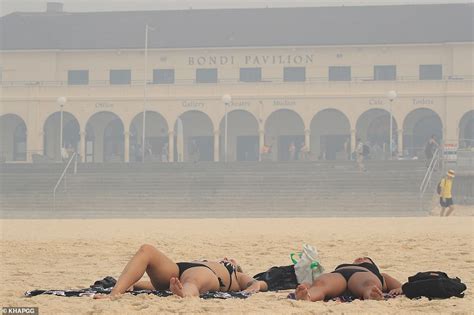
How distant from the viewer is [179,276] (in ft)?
30.0

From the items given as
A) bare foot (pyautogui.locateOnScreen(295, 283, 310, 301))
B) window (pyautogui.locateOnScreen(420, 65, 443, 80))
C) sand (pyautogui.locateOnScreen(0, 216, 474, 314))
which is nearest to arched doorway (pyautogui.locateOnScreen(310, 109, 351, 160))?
window (pyautogui.locateOnScreen(420, 65, 443, 80))

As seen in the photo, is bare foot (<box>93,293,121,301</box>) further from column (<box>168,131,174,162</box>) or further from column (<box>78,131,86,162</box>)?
column (<box>78,131,86,162</box>)

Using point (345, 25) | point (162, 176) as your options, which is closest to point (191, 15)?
point (345, 25)

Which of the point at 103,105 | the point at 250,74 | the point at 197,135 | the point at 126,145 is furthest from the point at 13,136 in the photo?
the point at 250,74

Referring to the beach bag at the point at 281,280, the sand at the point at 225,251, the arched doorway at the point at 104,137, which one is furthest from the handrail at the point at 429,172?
the beach bag at the point at 281,280

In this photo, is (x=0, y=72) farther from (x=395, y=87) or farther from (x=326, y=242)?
(x=326, y=242)

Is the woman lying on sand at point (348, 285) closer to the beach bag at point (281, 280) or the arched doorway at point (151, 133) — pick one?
the beach bag at point (281, 280)

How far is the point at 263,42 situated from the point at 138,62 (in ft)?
21.2

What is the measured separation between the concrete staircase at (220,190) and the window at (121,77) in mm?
15014

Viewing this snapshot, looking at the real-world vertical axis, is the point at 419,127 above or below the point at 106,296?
above

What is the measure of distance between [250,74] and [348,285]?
43.8m

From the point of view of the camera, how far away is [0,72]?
178ft

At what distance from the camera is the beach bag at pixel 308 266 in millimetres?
9469

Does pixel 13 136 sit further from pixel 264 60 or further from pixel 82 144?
pixel 264 60
